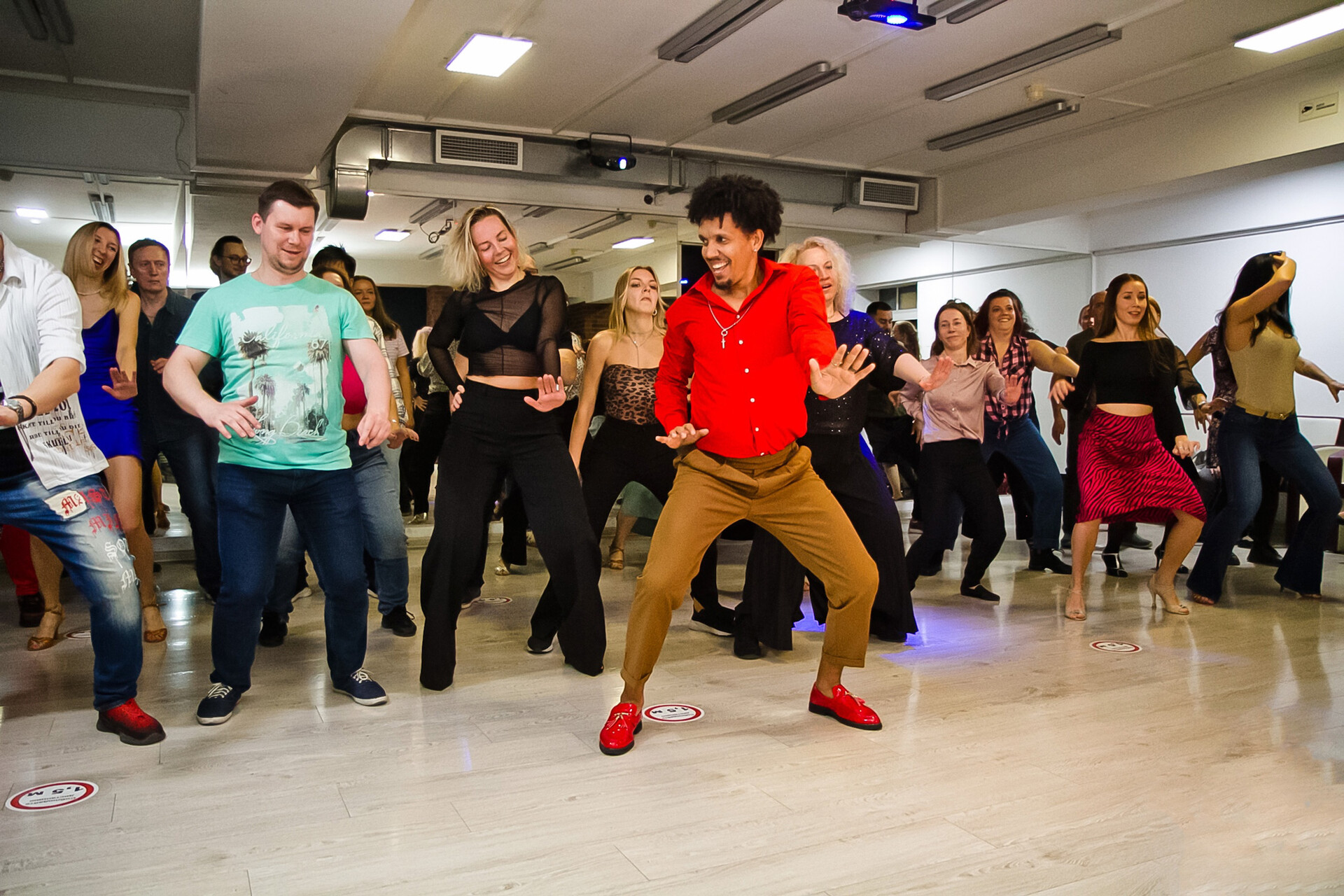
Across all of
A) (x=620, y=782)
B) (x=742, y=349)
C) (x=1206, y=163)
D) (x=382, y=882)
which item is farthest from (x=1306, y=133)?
(x=382, y=882)

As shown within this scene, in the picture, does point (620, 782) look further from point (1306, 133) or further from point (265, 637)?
point (1306, 133)

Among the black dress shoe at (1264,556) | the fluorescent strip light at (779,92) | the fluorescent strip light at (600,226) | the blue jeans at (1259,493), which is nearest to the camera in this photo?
the blue jeans at (1259,493)

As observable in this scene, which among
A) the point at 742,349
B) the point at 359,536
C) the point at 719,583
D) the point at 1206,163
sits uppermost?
the point at 1206,163

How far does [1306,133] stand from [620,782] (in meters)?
7.00

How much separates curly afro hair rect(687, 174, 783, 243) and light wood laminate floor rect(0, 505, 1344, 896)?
1500mm

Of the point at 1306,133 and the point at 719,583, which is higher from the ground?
the point at 1306,133

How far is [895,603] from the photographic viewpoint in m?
3.99

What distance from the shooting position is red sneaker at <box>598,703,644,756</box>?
2.75 metres

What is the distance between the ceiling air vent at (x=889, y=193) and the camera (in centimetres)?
965

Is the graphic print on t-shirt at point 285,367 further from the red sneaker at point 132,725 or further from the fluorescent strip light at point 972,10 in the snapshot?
the fluorescent strip light at point 972,10

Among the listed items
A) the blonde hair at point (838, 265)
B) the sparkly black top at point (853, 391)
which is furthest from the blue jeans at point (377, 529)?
the blonde hair at point (838, 265)

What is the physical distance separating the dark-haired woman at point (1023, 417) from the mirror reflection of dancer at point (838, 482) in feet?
5.54

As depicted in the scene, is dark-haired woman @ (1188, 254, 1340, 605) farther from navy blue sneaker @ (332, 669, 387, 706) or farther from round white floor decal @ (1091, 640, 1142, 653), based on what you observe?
navy blue sneaker @ (332, 669, 387, 706)

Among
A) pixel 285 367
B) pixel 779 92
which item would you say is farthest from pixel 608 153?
pixel 285 367
